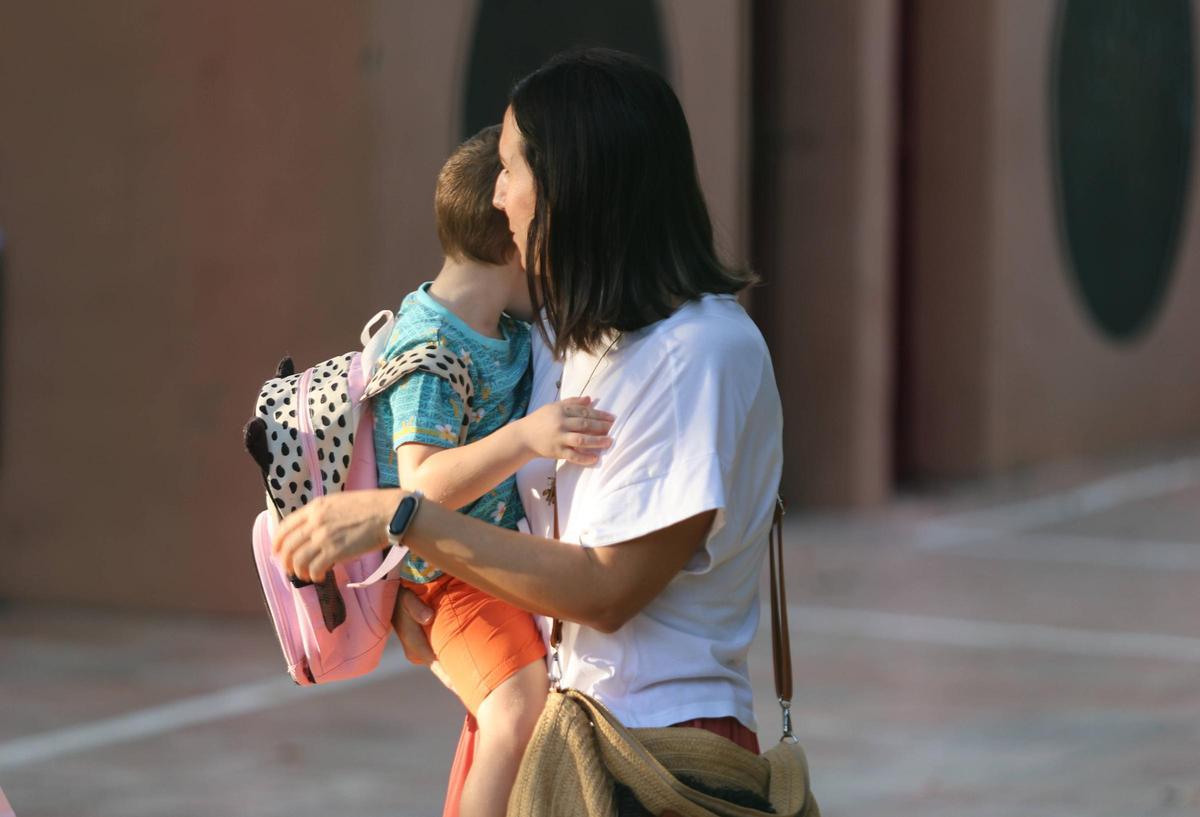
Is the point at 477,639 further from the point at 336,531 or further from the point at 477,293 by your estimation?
the point at 336,531

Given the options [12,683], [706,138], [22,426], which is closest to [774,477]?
[12,683]

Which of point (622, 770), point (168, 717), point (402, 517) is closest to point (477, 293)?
point (402, 517)

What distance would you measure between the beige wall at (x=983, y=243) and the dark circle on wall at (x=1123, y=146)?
425 millimetres

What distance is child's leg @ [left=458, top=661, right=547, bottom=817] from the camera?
2.95 meters

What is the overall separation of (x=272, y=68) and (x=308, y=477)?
16.5 ft

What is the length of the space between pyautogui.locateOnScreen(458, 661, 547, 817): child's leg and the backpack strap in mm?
393

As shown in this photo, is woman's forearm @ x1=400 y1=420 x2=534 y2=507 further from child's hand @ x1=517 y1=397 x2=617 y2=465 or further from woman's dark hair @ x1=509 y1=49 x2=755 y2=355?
woman's dark hair @ x1=509 y1=49 x2=755 y2=355

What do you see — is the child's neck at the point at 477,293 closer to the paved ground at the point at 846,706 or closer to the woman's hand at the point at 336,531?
the woman's hand at the point at 336,531

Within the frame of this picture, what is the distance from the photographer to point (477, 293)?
3.07 meters

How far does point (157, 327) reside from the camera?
7949 mm

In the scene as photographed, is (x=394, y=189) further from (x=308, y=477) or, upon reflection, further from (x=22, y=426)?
(x=308, y=477)

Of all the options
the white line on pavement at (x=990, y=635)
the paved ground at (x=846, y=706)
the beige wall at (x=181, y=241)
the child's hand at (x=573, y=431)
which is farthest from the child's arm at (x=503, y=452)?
the white line on pavement at (x=990, y=635)

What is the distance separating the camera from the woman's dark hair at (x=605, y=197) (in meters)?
2.45

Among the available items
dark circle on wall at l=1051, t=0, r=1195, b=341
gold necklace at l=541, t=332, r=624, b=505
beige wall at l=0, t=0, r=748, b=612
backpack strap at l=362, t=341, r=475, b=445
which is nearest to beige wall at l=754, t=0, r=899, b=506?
dark circle on wall at l=1051, t=0, r=1195, b=341
